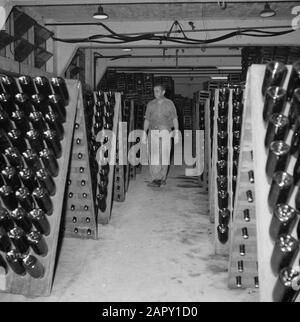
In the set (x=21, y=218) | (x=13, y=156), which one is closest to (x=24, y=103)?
(x=13, y=156)

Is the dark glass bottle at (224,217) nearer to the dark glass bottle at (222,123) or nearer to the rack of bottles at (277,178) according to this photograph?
the dark glass bottle at (222,123)

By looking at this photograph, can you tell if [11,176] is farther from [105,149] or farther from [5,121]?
[105,149]

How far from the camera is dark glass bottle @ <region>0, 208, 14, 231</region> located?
2.07 metres

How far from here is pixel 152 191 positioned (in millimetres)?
5449

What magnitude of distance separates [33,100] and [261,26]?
6.42 m

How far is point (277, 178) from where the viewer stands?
5.01ft

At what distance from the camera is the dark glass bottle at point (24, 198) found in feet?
7.02

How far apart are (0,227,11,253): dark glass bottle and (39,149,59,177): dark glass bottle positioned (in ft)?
1.55

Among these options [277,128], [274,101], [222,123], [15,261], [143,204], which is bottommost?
[143,204]

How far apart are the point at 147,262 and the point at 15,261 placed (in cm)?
107

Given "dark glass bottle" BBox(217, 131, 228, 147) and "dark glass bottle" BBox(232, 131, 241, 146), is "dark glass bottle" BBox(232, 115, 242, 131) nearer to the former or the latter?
"dark glass bottle" BBox(232, 131, 241, 146)

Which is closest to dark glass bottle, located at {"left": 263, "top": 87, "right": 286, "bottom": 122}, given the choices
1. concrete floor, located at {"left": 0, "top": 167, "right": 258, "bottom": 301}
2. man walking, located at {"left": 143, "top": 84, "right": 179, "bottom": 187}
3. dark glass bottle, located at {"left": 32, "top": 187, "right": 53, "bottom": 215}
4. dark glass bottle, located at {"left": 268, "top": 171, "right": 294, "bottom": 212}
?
dark glass bottle, located at {"left": 268, "top": 171, "right": 294, "bottom": 212}

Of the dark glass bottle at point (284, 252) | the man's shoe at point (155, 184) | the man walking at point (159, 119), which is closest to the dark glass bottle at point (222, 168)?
the dark glass bottle at point (284, 252)

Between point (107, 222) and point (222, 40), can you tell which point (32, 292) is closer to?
point (107, 222)
